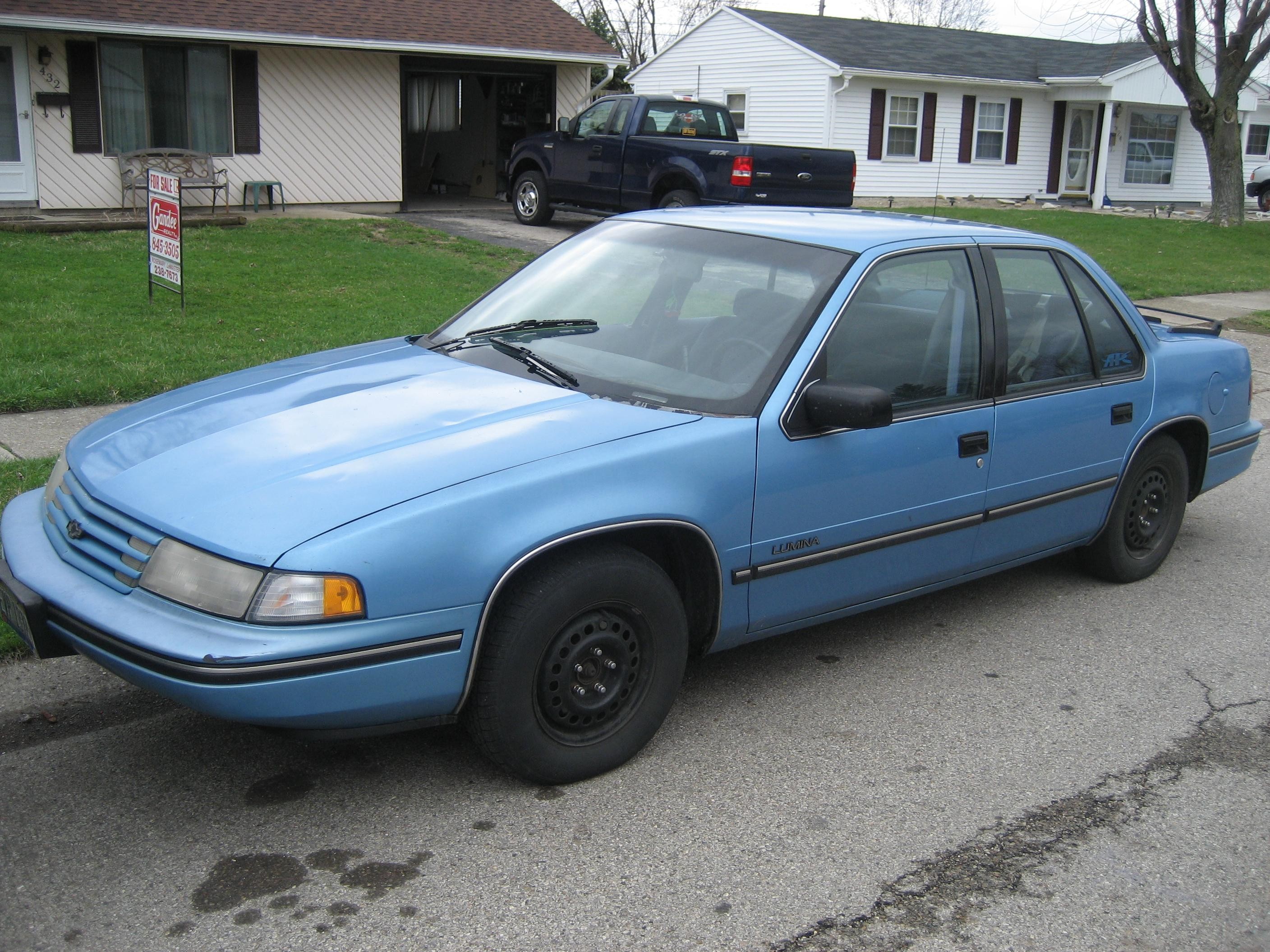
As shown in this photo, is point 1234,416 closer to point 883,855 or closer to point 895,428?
point 895,428

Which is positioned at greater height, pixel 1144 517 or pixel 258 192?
pixel 258 192

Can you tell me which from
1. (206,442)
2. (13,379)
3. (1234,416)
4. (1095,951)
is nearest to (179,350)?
(13,379)

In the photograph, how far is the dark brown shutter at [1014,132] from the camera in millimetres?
29609

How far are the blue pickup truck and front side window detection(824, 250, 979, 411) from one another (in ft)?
34.4

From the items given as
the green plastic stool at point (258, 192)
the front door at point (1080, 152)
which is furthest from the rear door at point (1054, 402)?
the front door at point (1080, 152)

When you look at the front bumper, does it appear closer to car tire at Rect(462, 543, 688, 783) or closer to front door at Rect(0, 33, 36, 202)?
car tire at Rect(462, 543, 688, 783)

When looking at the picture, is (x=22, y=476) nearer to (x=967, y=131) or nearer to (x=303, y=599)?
(x=303, y=599)

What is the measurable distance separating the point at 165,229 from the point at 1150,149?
3004cm

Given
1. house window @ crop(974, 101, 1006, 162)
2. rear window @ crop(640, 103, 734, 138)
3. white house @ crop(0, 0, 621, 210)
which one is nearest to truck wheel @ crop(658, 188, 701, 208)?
rear window @ crop(640, 103, 734, 138)

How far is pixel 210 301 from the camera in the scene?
34.6 feet

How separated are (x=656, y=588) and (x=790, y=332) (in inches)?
41.0

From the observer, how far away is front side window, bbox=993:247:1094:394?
466 centimetres

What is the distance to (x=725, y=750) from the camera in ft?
12.6

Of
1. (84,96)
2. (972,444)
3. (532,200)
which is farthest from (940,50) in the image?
(972,444)
